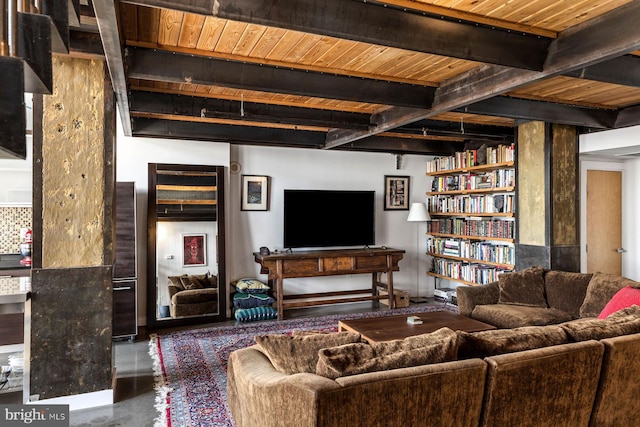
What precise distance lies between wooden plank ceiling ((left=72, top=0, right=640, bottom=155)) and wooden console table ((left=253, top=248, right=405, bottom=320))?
179 centimetres

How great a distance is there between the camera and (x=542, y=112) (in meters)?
4.11

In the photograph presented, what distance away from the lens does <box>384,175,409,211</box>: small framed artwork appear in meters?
6.52

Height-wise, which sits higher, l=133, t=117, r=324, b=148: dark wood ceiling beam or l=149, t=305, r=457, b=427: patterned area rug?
l=133, t=117, r=324, b=148: dark wood ceiling beam

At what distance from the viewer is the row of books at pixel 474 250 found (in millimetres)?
5305

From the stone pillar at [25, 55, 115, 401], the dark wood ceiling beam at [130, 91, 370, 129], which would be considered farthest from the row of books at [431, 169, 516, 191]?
the stone pillar at [25, 55, 115, 401]

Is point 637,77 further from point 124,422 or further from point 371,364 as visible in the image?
point 124,422

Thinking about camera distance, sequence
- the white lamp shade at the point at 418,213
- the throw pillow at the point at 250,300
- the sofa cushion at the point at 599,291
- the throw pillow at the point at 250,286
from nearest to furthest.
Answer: the sofa cushion at the point at 599,291, the throw pillow at the point at 250,300, the throw pillow at the point at 250,286, the white lamp shade at the point at 418,213

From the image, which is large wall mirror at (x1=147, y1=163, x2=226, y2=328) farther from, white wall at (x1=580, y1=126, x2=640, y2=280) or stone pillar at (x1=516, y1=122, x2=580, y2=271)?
white wall at (x1=580, y1=126, x2=640, y2=280)

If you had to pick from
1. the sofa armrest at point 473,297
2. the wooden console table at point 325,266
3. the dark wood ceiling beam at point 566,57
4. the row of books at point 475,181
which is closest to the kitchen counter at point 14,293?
the wooden console table at point 325,266

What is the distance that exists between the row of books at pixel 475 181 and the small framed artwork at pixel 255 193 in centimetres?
282

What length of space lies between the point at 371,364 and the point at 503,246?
14.3ft

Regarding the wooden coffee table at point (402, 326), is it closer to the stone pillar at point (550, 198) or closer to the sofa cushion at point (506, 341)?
the sofa cushion at point (506, 341)

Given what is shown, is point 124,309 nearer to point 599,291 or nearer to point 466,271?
point 466,271

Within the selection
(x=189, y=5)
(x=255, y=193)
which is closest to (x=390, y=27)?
(x=189, y=5)
